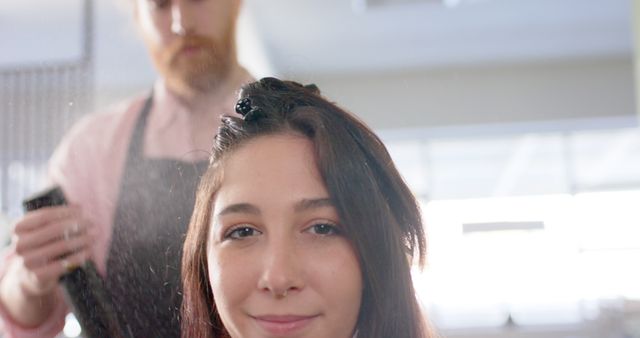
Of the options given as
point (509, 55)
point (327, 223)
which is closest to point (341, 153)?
point (327, 223)

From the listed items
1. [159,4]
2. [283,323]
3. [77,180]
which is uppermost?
[159,4]

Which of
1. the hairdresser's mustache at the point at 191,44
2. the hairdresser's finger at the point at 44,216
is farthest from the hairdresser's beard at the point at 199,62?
the hairdresser's finger at the point at 44,216

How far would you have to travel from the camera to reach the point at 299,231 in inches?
16.2

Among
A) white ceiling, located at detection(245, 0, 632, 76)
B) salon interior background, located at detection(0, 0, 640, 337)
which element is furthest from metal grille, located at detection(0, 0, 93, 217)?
white ceiling, located at detection(245, 0, 632, 76)

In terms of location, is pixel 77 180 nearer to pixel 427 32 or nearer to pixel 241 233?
pixel 241 233

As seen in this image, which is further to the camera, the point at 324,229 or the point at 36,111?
the point at 36,111

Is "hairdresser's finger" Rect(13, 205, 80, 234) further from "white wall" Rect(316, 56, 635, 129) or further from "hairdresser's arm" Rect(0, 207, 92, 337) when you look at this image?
"white wall" Rect(316, 56, 635, 129)

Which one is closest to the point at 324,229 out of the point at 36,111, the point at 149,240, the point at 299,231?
the point at 299,231

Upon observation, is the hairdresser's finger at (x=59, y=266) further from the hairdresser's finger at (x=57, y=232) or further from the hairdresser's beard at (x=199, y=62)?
the hairdresser's beard at (x=199, y=62)

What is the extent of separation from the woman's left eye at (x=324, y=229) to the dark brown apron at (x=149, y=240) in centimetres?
9

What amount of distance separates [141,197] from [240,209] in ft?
0.32

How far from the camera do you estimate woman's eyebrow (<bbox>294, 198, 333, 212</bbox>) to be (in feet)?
1.35

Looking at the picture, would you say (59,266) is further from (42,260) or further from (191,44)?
(191,44)

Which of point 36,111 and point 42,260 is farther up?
point 36,111
